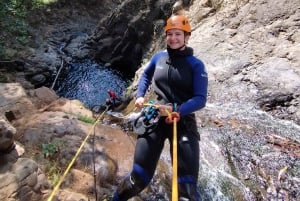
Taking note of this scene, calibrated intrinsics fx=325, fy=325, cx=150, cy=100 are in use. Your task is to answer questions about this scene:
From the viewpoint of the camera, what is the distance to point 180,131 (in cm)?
428

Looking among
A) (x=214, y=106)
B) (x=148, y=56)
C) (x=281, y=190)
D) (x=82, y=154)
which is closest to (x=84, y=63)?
(x=148, y=56)

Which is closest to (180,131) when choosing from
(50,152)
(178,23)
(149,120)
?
(149,120)

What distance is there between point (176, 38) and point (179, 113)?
3.28 ft

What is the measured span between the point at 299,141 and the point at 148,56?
31.7 ft

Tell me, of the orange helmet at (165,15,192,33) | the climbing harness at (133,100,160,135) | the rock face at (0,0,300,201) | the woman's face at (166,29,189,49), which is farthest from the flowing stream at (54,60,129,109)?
the orange helmet at (165,15,192,33)

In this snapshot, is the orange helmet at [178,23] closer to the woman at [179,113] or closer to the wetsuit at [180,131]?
the woman at [179,113]

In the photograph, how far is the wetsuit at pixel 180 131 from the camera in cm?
408

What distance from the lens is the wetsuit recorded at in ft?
13.4

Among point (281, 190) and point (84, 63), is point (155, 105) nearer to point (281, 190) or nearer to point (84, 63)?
point (281, 190)

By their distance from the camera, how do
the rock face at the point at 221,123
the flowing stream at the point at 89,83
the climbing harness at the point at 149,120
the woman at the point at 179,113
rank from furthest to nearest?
1. the flowing stream at the point at 89,83
2. the rock face at the point at 221,123
3. the climbing harness at the point at 149,120
4. the woman at the point at 179,113

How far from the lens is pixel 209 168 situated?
20.5 feet

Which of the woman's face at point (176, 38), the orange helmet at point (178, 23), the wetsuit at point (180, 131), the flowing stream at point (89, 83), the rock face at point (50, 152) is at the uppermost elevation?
the orange helmet at point (178, 23)

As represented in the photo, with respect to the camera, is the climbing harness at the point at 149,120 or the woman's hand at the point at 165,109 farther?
the climbing harness at the point at 149,120

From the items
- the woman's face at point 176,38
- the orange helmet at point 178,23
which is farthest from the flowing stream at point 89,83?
the orange helmet at point 178,23
